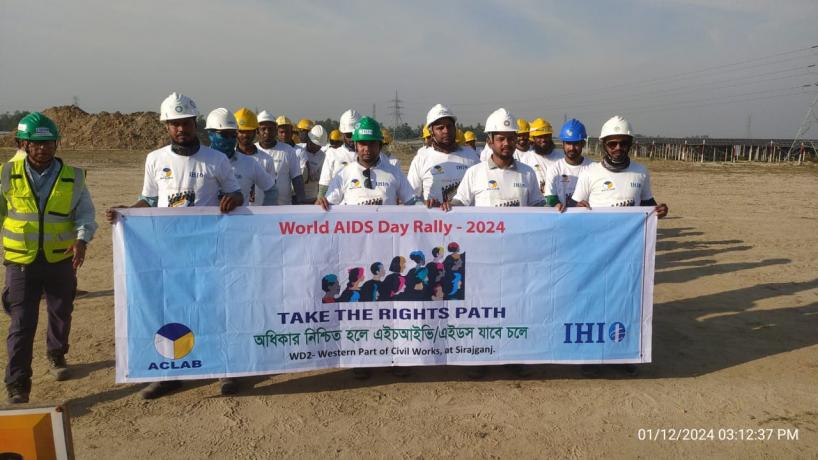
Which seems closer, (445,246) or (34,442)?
(34,442)

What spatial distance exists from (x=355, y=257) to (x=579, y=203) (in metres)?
2.11

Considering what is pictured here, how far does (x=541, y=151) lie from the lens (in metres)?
8.46

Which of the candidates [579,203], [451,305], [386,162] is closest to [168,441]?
[451,305]

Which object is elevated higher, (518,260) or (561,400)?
(518,260)

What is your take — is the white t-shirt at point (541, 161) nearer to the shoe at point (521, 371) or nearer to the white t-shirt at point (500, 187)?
the white t-shirt at point (500, 187)

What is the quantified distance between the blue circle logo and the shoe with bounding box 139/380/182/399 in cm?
377

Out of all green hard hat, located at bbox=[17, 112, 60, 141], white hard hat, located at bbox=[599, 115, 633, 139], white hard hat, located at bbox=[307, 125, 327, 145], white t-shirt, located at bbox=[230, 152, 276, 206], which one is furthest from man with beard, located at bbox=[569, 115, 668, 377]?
white hard hat, located at bbox=[307, 125, 327, 145]

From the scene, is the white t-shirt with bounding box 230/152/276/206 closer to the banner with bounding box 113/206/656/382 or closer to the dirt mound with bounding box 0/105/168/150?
the banner with bounding box 113/206/656/382

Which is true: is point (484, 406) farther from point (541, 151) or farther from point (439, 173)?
point (541, 151)

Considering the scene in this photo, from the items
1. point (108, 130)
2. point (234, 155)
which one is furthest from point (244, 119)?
point (108, 130)

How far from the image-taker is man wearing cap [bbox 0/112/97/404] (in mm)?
4555

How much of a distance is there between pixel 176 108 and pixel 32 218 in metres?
1.40

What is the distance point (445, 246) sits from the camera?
4.96m

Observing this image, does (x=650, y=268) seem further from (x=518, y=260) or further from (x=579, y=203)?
(x=518, y=260)
